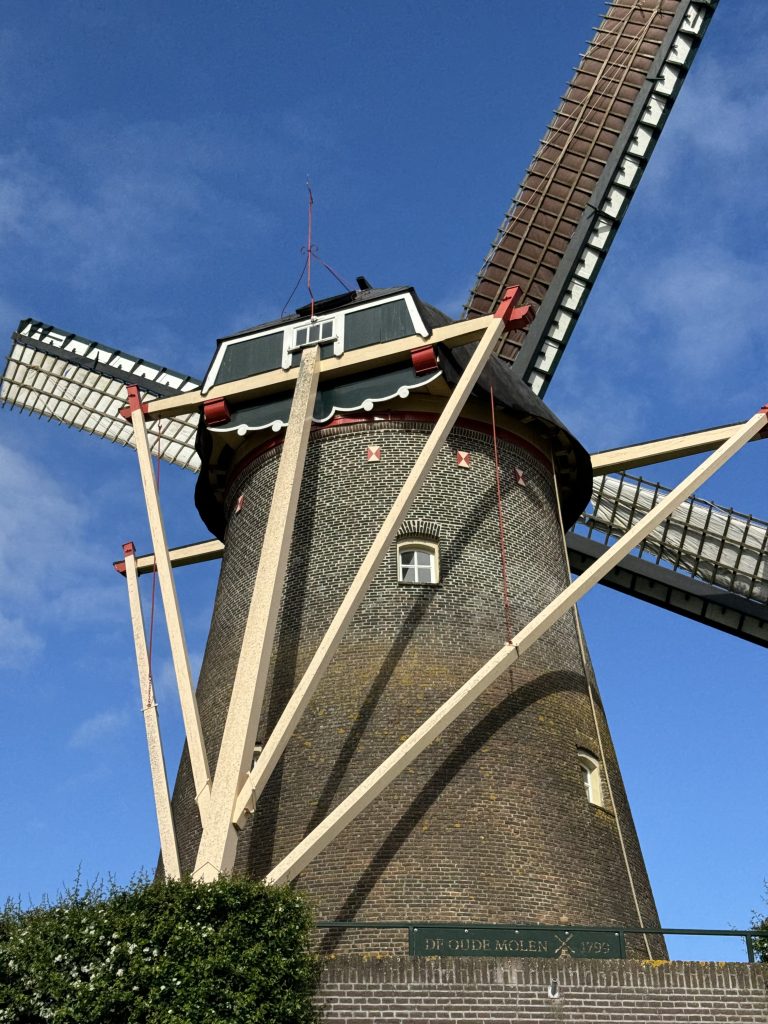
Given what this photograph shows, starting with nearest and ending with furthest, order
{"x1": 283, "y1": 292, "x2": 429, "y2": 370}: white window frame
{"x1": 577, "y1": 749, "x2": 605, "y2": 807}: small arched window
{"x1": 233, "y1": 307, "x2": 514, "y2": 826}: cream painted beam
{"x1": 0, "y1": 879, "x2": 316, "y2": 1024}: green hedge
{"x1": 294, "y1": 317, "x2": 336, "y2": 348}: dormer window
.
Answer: {"x1": 0, "y1": 879, "x2": 316, "y2": 1024}: green hedge → {"x1": 233, "y1": 307, "x2": 514, "y2": 826}: cream painted beam → {"x1": 577, "y1": 749, "x2": 605, "y2": 807}: small arched window → {"x1": 283, "y1": 292, "x2": 429, "y2": 370}: white window frame → {"x1": 294, "y1": 317, "x2": 336, "y2": 348}: dormer window

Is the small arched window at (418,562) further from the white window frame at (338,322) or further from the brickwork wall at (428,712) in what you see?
the white window frame at (338,322)

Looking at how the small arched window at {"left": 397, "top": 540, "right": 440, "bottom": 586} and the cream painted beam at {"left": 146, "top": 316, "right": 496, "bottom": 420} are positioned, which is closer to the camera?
the small arched window at {"left": 397, "top": 540, "right": 440, "bottom": 586}

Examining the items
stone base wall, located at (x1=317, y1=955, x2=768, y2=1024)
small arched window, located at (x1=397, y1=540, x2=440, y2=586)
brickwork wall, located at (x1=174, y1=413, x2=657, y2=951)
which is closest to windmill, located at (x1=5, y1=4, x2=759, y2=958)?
brickwork wall, located at (x1=174, y1=413, x2=657, y2=951)

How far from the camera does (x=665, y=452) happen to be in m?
20.5

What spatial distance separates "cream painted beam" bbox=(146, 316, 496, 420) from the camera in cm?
1867

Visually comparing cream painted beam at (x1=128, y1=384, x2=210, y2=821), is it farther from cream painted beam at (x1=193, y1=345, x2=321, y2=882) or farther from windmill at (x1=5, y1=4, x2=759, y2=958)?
windmill at (x1=5, y1=4, x2=759, y2=958)

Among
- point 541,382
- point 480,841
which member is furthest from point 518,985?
point 541,382

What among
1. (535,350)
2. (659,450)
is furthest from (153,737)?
(535,350)

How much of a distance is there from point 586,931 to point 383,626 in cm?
482

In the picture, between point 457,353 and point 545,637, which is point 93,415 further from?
point 545,637

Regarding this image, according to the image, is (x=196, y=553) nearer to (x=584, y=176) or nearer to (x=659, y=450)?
(x=659, y=450)

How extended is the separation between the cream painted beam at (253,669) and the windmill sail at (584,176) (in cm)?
891

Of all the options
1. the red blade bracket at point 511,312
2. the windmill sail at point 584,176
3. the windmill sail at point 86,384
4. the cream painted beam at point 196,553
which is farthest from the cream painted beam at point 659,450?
the windmill sail at point 86,384

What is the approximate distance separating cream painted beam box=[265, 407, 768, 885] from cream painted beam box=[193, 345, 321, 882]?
704 mm
